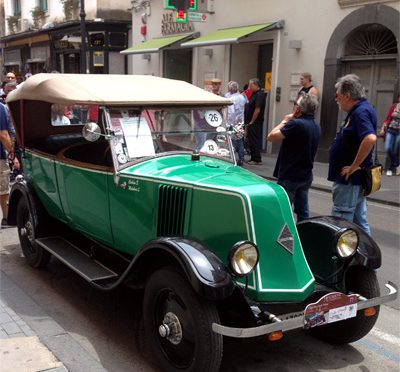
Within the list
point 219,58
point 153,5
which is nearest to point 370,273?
point 219,58

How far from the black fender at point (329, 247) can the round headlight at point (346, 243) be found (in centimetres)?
3

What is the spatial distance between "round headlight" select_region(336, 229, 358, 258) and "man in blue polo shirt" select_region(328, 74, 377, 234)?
1225 millimetres

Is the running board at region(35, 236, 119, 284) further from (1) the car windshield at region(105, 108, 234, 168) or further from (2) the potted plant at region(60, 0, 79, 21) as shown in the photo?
(2) the potted plant at region(60, 0, 79, 21)

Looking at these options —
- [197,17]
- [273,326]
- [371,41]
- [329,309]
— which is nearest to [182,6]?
[197,17]

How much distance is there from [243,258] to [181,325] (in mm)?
583

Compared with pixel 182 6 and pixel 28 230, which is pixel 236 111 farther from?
pixel 28 230

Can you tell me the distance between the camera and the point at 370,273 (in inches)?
138

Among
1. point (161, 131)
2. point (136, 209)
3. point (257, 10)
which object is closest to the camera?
point (136, 209)

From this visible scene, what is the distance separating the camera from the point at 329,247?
3.66m

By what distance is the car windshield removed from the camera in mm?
3920

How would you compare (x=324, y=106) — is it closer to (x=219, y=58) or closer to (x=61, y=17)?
(x=219, y=58)

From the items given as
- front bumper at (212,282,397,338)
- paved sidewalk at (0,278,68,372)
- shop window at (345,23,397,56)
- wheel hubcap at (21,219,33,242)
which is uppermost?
shop window at (345,23,397,56)

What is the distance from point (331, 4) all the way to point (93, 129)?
31.0 feet

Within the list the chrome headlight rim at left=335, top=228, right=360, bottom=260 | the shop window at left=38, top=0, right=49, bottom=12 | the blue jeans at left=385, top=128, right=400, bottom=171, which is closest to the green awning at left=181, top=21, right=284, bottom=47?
the blue jeans at left=385, top=128, right=400, bottom=171
